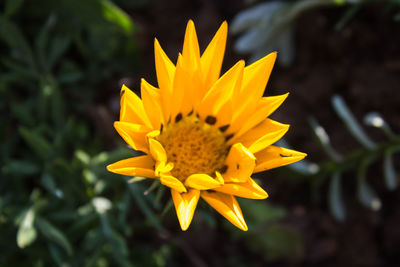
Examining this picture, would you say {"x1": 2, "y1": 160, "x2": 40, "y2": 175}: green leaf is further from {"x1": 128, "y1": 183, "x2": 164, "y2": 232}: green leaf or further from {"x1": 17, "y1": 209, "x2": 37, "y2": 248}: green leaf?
{"x1": 128, "y1": 183, "x2": 164, "y2": 232}: green leaf

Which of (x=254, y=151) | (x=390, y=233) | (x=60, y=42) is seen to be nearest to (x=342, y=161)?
(x=390, y=233)

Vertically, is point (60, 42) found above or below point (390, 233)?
above

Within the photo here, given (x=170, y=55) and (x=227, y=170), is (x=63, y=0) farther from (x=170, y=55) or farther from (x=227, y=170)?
(x=227, y=170)

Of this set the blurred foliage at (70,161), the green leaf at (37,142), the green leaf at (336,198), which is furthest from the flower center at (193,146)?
the green leaf at (336,198)

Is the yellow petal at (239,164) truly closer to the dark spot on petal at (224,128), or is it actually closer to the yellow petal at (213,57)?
the dark spot on petal at (224,128)

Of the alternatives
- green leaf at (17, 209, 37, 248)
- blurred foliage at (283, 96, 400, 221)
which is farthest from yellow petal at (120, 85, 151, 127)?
blurred foliage at (283, 96, 400, 221)

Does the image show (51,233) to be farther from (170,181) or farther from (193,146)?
(170,181)
